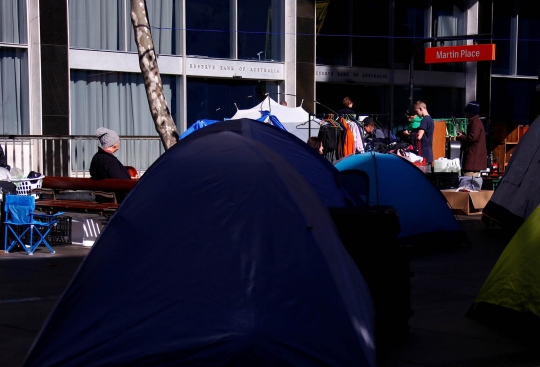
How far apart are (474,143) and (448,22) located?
11588mm

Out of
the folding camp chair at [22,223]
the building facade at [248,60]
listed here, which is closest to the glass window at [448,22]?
the building facade at [248,60]

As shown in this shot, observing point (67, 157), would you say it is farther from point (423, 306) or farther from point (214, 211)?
point (214, 211)

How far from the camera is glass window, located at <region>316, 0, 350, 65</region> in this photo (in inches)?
910

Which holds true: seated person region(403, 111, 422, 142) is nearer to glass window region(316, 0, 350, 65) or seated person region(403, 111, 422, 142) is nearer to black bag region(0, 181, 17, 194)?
glass window region(316, 0, 350, 65)

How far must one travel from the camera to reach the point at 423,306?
8148 millimetres

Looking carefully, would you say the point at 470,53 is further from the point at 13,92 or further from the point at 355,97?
the point at 13,92

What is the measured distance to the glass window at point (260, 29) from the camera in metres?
21.6

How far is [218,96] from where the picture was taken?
2122 centimetres

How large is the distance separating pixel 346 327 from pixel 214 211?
3.88ft

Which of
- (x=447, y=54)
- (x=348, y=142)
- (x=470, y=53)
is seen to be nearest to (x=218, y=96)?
(x=348, y=142)

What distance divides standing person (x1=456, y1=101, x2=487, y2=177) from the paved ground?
3678 mm

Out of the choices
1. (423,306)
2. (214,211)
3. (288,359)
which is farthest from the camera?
(423,306)

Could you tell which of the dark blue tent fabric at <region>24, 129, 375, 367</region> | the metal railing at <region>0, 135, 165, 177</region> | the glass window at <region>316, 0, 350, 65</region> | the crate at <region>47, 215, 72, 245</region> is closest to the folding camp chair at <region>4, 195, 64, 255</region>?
the crate at <region>47, 215, 72, 245</region>

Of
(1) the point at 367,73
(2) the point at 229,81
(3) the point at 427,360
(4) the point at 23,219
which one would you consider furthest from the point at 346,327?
(1) the point at 367,73
